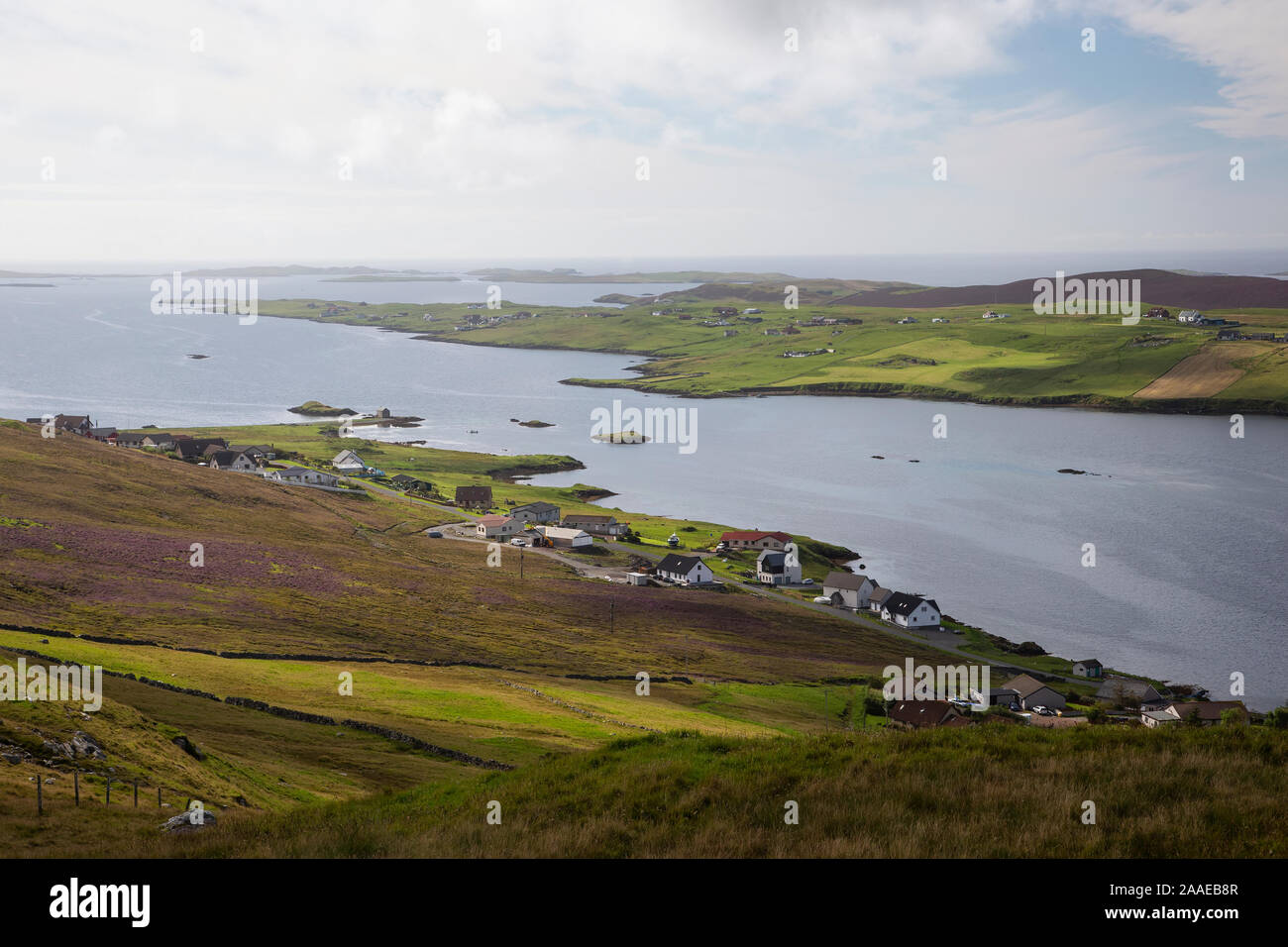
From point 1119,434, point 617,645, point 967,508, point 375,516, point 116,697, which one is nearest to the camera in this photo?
point 116,697

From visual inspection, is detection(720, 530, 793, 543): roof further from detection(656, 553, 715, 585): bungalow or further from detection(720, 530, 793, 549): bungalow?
detection(656, 553, 715, 585): bungalow

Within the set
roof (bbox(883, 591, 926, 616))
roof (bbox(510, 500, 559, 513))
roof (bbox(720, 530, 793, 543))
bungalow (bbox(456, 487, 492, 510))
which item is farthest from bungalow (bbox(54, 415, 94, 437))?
roof (bbox(883, 591, 926, 616))

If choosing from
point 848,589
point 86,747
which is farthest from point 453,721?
point 848,589

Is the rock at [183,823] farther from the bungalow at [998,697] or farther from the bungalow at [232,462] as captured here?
the bungalow at [232,462]

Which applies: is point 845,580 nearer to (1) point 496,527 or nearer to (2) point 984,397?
(1) point 496,527

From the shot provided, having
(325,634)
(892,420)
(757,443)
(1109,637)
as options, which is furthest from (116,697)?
(892,420)
